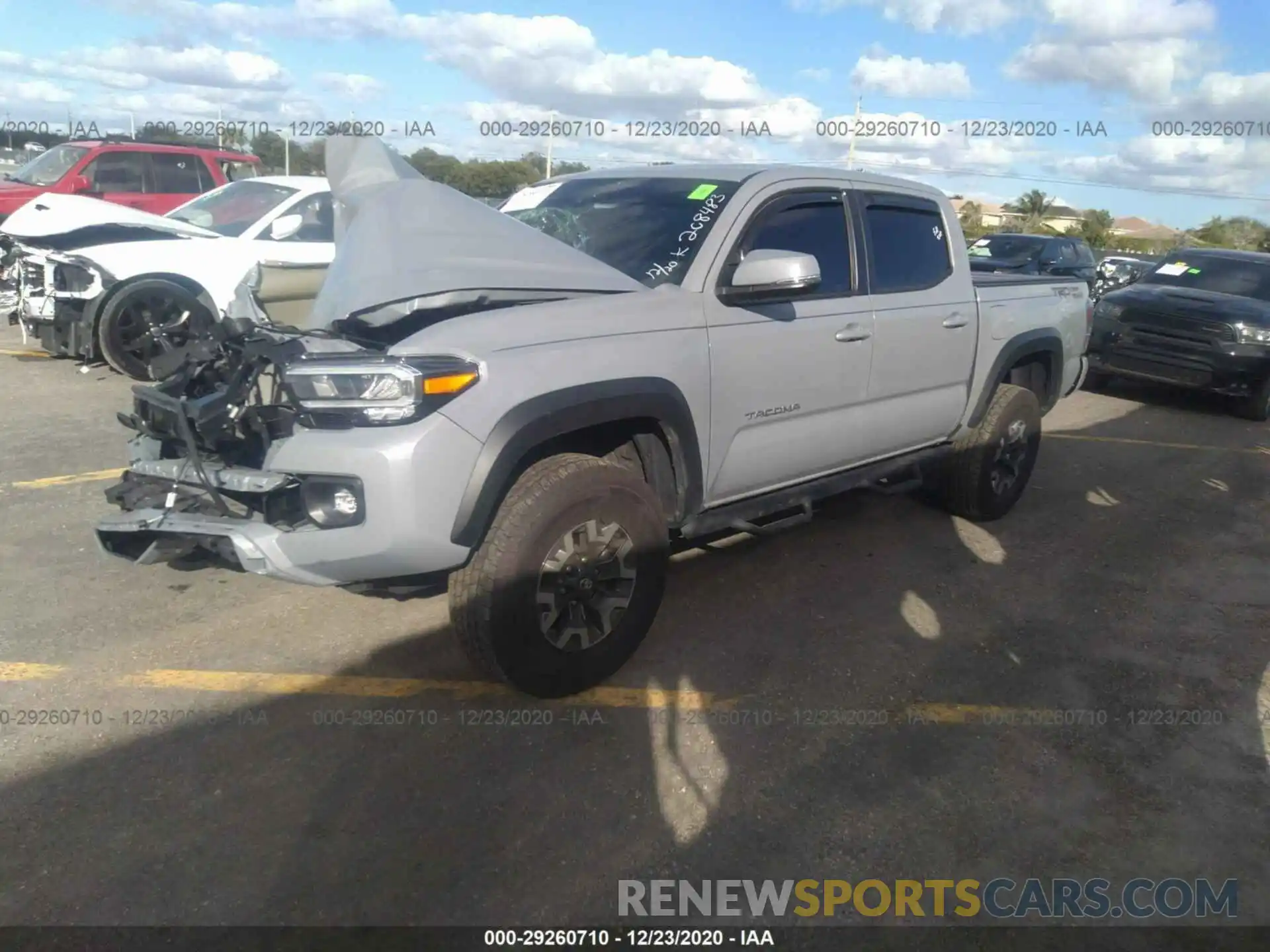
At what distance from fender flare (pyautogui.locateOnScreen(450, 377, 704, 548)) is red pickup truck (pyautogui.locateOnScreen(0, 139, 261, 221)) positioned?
1136cm

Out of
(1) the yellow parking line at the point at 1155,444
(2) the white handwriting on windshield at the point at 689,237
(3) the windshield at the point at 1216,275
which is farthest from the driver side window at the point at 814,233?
(3) the windshield at the point at 1216,275

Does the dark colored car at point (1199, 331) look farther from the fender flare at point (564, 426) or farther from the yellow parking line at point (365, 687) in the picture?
the yellow parking line at point (365, 687)

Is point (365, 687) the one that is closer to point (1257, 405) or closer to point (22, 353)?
point (22, 353)

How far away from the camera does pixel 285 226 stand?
857 cm

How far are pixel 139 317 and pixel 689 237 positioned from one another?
6.23 metres

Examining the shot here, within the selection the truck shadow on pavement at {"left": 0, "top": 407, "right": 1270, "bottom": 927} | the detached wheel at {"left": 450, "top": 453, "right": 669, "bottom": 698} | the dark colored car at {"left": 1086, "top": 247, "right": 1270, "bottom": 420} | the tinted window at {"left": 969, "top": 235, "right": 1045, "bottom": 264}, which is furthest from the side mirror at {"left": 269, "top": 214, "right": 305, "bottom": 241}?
the tinted window at {"left": 969, "top": 235, "right": 1045, "bottom": 264}

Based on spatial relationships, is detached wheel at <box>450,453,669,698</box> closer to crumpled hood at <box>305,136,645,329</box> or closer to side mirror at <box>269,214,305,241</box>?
crumpled hood at <box>305,136,645,329</box>

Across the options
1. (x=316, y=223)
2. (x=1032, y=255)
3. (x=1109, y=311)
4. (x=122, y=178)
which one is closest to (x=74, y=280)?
(x=316, y=223)

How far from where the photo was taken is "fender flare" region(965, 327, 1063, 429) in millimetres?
5445

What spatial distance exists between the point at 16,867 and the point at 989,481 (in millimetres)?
4956

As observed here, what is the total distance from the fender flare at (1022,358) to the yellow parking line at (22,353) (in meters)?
8.48

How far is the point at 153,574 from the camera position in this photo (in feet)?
14.5

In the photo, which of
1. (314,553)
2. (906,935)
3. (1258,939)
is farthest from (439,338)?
(1258,939)

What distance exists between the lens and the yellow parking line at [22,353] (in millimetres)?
9352
